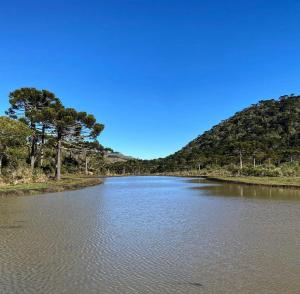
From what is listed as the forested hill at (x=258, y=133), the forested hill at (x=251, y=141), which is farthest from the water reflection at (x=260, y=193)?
the forested hill at (x=258, y=133)

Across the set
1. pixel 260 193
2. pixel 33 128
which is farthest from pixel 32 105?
pixel 260 193

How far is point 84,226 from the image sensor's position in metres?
10.4

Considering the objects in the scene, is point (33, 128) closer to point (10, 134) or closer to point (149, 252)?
point (10, 134)

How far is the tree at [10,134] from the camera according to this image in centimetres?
2598

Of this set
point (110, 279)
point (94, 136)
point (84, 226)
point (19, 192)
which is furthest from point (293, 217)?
point (94, 136)

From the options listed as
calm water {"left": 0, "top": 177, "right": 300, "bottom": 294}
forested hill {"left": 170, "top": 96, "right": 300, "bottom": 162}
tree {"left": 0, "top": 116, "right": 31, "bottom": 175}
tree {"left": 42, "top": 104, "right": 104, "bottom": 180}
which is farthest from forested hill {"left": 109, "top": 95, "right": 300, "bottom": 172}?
calm water {"left": 0, "top": 177, "right": 300, "bottom": 294}

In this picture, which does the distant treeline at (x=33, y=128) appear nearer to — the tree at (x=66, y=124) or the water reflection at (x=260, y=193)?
the tree at (x=66, y=124)

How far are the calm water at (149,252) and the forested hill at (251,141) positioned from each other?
45.5 m

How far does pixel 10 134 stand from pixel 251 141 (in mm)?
47096

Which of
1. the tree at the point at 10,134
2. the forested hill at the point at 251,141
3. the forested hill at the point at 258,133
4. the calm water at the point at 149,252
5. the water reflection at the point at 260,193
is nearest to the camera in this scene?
the calm water at the point at 149,252

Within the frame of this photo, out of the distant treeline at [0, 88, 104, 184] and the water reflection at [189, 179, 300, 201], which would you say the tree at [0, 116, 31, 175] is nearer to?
the distant treeline at [0, 88, 104, 184]

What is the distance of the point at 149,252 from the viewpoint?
7.40 meters

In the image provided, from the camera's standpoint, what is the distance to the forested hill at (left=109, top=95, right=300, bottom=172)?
59.2 m

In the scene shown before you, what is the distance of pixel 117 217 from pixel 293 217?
225 inches
